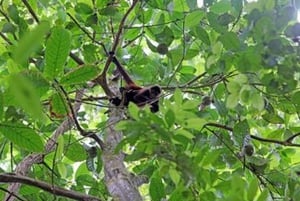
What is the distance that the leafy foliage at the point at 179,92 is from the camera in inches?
28.3

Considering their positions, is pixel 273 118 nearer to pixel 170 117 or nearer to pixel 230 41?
pixel 230 41

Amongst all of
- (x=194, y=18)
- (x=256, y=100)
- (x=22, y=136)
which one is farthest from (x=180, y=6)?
(x=22, y=136)

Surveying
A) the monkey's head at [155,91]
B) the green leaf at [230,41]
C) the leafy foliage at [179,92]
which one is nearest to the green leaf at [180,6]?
the leafy foliage at [179,92]

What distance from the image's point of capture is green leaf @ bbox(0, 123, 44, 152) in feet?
3.06

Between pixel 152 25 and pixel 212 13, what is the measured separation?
0.79ft

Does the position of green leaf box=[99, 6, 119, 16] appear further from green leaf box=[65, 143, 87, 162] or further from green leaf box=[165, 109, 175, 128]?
green leaf box=[165, 109, 175, 128]

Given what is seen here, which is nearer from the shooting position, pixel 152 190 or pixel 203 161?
pixel 203 161

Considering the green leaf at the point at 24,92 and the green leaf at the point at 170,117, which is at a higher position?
the green leaf at the point at 24,92

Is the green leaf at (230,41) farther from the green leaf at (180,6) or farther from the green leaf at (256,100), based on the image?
the green leaf at (180,6)

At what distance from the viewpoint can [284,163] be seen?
4.33 feet

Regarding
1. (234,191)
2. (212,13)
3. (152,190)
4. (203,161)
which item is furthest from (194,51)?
(234,191)

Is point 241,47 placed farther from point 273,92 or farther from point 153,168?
point 153,168

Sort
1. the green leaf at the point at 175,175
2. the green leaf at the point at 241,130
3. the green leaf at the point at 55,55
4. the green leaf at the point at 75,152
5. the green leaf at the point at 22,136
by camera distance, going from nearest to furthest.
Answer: the green leaf at the point at 175,175, the green leaf at the point at 55,55, the green leaf at the point at 22,136, the green leaf at the point at 241,130, the green leaf at the point at 75,152

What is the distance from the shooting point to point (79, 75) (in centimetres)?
91
